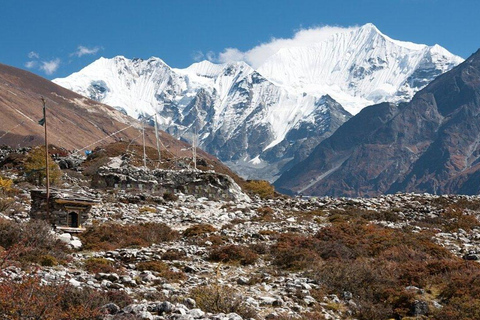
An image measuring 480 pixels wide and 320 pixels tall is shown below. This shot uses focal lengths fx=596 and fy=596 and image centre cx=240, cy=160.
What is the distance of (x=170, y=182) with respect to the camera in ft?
166

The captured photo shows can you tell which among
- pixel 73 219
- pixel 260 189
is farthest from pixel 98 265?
pixel 260 189

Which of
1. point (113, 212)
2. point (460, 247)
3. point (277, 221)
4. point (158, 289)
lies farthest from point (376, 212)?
point (158, 289)

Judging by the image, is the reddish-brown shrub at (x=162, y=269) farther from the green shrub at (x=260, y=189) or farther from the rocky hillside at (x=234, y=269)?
the green shrub at (x=260, y=189)

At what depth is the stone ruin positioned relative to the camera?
162 feet

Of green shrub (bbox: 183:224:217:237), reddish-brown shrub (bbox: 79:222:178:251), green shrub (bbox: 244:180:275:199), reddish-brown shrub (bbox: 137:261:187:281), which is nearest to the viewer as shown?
reddish-brown shrub (bbox: 137:261:187:281)

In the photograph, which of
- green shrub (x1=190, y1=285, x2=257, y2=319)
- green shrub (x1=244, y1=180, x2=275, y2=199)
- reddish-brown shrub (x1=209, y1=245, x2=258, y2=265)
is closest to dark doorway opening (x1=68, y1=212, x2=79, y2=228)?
reddish-brown shrub (x1=209, y1=245, x2=258, y2=265)

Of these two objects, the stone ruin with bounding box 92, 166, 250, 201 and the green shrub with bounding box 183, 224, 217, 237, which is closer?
the green shrub with bounding box 183, 224, 217, 237

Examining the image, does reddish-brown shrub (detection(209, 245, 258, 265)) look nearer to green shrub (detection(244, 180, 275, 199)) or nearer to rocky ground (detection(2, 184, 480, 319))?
rocky ground (detection(2, 184, 480, 319))

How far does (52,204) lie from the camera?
28688 mm

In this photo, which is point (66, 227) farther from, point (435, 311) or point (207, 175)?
point (207, 175)

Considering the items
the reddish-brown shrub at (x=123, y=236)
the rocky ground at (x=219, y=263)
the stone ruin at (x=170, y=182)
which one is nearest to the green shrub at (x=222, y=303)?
the rocky ground at (x=219, y=263)

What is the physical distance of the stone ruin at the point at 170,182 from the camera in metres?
49.3

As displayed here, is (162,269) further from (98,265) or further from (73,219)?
(73,219)

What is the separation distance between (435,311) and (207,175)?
116ft
